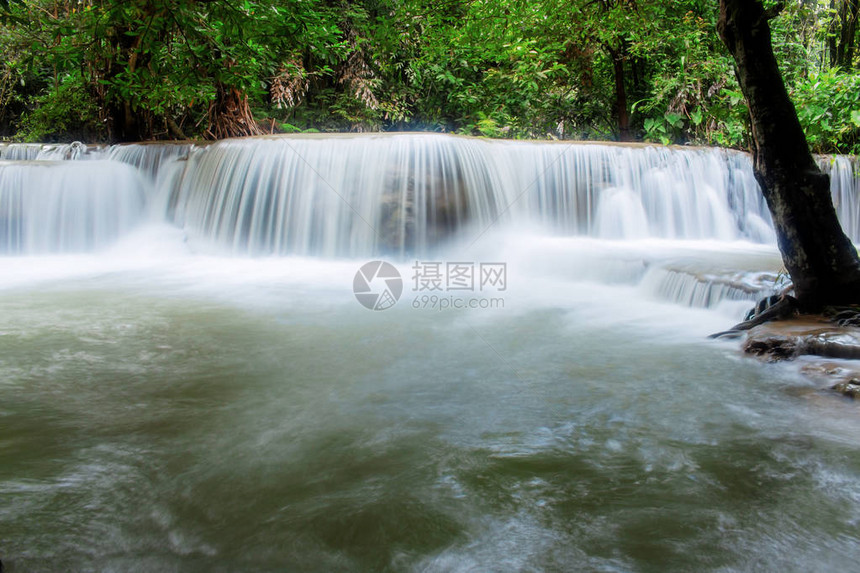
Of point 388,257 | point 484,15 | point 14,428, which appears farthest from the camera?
point 388,257

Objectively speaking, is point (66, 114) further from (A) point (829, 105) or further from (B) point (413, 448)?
(A) point (829, 105)

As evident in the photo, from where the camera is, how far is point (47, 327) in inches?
198

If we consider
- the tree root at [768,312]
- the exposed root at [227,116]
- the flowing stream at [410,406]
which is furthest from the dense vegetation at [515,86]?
the tree root at [768,312]

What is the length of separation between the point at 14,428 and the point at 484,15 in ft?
15.8

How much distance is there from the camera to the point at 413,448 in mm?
2781

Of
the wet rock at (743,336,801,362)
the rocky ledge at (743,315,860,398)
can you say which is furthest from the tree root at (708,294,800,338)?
the wet rock at (743,336,801,362)

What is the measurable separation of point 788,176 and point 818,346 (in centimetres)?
116

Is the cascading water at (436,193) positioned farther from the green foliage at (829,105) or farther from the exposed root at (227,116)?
the exposed root at (227,116)

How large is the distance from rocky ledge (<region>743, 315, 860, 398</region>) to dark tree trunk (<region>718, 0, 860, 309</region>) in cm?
30

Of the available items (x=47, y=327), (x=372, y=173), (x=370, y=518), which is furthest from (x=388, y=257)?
(x=370, y=518)

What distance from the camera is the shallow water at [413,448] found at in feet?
6.60

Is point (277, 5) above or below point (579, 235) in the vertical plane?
above

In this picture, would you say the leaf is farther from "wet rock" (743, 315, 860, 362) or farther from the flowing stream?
"wet rock" (743, 315, 860, 362)

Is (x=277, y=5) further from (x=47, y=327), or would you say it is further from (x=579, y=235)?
(x=579, y=235)
